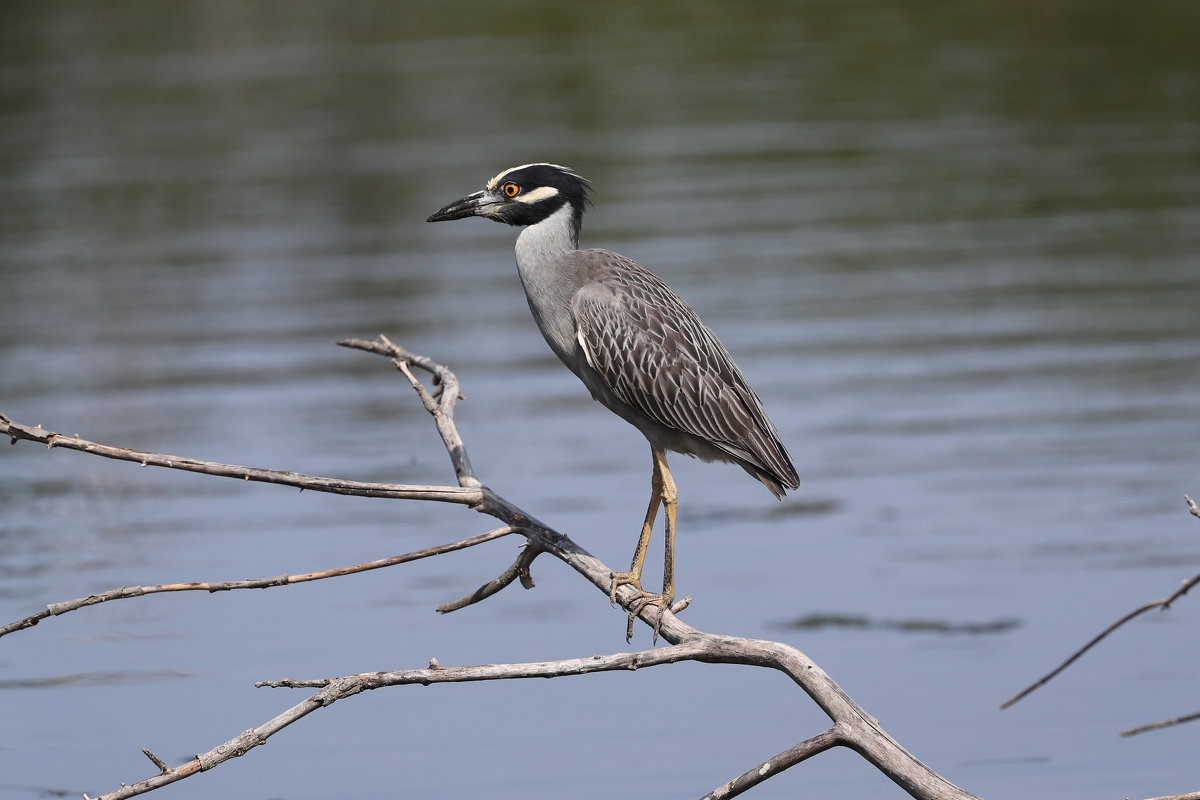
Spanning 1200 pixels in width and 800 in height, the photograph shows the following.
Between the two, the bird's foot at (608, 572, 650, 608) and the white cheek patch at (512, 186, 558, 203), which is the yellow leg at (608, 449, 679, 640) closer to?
the bird's foot at (608, 572, 650, 608)

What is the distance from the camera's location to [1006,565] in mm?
9977

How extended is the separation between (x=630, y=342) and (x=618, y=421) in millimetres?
6475

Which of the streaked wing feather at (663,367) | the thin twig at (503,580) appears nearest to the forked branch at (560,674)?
the thin twig at (503,580)

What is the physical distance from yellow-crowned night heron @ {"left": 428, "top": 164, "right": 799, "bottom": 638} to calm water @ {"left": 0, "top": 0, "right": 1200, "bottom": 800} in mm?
1772

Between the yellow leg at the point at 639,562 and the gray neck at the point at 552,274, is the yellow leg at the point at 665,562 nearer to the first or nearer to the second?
the yellow leg at the point at 639,562

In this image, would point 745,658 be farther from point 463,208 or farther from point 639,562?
point 463,208

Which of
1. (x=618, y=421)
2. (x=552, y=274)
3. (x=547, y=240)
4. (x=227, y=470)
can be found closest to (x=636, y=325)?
(x=552, y=274)

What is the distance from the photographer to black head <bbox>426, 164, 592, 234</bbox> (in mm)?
6816

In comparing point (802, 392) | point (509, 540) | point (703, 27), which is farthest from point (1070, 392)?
point (703, 27)

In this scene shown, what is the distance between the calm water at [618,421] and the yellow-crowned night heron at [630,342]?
5.81 feet

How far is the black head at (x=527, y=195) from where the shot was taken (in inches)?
268

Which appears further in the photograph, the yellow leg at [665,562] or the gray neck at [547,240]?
the gray neck at [547,240]

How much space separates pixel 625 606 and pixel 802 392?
6848mm

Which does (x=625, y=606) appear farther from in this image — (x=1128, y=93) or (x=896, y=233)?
(x=1128, y=93)
